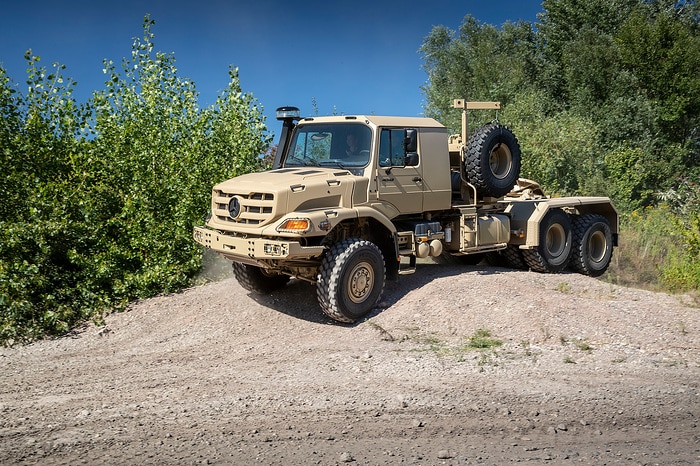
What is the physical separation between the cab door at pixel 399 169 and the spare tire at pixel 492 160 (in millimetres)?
1306

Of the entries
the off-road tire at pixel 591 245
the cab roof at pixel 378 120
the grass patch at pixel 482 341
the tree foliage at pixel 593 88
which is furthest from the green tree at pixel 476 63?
the grass patch at pixel 482 341

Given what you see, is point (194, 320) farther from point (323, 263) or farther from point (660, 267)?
point (660, 267)

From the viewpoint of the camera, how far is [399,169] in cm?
927

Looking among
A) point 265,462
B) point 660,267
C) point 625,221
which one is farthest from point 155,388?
point 625,221

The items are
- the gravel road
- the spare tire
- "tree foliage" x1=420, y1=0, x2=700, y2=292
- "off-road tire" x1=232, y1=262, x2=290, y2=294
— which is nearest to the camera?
the gravel road

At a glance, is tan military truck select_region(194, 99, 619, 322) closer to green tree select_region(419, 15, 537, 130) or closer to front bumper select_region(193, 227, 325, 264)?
front bumper select_region(193, 227, 325, 264)

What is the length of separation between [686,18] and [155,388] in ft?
113

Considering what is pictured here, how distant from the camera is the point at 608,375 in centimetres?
685

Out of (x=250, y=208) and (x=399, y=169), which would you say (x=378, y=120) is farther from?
(x=250, y=208)

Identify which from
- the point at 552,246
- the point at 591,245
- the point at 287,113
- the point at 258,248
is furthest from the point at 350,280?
the point at 591,245

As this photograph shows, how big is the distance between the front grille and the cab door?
5.25ft

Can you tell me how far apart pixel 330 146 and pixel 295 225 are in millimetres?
1790

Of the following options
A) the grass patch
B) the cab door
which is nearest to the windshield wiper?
the cab door

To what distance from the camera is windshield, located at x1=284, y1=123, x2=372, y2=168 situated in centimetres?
908
